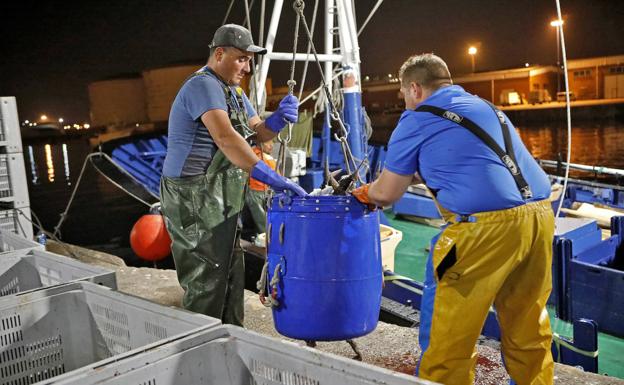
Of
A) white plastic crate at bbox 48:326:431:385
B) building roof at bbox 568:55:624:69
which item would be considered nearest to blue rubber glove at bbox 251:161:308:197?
white plastic crate at bbox 48:326:431:385

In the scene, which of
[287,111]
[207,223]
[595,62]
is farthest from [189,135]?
[595,62]

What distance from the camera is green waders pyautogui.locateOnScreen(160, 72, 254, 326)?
10.8ft

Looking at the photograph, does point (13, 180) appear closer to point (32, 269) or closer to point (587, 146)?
point (32, 269)

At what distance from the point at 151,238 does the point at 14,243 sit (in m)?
4.32

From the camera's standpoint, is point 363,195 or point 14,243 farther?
→ point 14,243

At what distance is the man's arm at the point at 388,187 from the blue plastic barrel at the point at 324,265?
0.18 meters

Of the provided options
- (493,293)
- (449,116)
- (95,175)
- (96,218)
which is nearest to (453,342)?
(493,293)

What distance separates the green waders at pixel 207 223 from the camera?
328cm

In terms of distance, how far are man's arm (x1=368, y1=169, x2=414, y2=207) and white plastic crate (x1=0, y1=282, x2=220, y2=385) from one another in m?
1.16

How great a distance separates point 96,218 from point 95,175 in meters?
17.7

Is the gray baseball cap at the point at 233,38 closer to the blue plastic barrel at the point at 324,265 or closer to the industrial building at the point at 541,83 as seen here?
the blue plastic barrel at the point at 324,265

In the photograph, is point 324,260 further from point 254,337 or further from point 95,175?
point 95,175

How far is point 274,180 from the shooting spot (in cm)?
295

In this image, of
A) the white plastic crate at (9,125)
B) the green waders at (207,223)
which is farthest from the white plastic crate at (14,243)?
the white plastic crate at (9,125)
